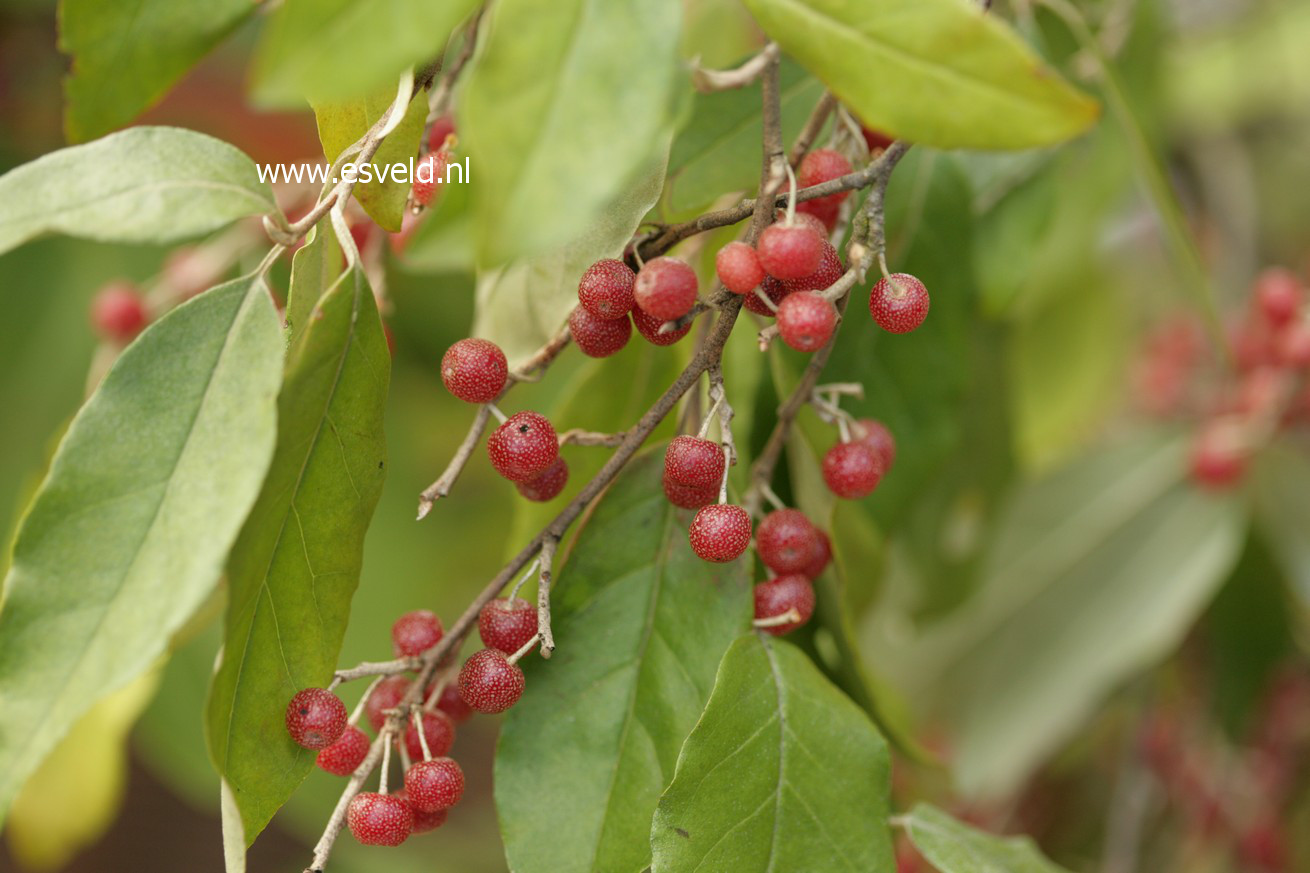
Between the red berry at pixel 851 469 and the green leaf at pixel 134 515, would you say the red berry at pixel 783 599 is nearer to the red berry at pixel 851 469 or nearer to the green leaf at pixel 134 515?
the red berry at pixel 851 469

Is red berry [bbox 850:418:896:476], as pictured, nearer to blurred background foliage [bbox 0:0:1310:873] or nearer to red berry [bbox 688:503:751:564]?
blurred background foliage [bbox 0:0:1310:873]

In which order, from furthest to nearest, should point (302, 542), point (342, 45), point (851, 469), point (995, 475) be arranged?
point (995, 475)
point (851, 469)
point (302, 542)
point (342, 45)

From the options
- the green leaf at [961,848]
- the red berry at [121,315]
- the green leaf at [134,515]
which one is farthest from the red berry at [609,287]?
the red berry at [121,315]

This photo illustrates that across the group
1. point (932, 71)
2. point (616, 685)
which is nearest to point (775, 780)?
point (616, 685)

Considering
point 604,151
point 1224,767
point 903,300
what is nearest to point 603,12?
point 604,151

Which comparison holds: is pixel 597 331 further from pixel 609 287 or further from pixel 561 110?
pixel 561 110

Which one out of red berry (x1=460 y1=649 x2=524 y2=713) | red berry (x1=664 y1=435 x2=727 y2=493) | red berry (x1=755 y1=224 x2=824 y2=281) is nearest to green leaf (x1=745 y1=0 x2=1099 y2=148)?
red berry (x1=755 y1=224 x2=824 y2=281)

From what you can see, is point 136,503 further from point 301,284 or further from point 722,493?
point 722,493
